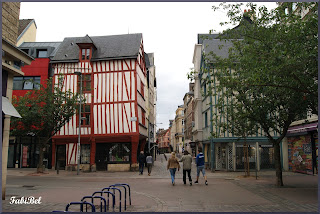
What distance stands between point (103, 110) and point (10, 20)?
15014 mm

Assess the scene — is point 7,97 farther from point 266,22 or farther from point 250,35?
point 266,22

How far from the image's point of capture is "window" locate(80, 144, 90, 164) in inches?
990

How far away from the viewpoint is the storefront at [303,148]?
18.2 metres

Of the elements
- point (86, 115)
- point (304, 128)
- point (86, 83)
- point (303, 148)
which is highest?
point (86, 83)

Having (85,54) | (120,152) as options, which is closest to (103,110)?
(120,152)

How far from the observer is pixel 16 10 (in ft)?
34.7

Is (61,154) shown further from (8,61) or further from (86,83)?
(8,61)

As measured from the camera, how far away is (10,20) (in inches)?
402

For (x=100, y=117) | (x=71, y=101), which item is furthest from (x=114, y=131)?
(x=71, y=101)

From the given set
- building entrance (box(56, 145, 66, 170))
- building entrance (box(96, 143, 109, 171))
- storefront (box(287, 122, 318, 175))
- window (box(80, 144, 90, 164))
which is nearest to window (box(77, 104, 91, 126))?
window (box(80, 144, 90, 164))

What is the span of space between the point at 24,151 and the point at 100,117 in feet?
29.7

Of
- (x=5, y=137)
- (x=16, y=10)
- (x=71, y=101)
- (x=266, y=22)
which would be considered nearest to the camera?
(x=5, y=137)

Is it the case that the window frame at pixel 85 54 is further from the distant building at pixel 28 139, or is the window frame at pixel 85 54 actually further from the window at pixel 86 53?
the distant building at pixel 28 139

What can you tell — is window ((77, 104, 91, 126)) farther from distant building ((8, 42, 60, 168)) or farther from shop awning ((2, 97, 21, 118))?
shop awning ((2, 97, 21, 118))
